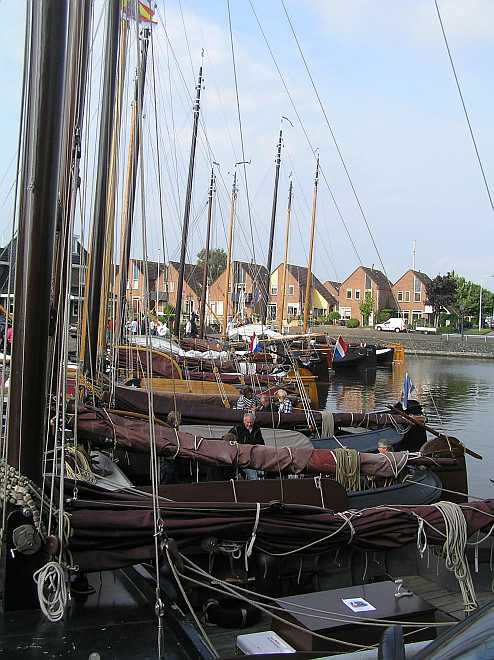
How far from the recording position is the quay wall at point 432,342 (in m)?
63.5

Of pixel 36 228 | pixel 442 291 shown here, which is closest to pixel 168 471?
pixel 36 228

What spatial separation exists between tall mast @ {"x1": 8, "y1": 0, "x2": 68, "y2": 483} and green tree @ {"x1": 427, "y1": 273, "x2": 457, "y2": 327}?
86.3 metres

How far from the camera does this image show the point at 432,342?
66875 millimetres

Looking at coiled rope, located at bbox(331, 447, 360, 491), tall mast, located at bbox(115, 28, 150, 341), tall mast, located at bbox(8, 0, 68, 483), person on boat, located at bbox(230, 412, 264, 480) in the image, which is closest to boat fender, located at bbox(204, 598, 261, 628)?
tall mast, located at bbox(8, 0, 68, 483)

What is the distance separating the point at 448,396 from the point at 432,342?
103 ft

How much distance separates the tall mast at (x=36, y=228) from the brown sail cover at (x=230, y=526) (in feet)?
2.45

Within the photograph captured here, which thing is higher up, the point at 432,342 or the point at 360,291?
the point at 360,291

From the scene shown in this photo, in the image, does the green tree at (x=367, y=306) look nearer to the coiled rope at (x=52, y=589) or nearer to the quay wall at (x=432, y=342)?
the quay wall at (x=432, y=342)

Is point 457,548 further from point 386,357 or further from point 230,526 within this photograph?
point 386,357

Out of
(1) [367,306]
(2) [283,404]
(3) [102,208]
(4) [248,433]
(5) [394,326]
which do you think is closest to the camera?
(4) [248,433]

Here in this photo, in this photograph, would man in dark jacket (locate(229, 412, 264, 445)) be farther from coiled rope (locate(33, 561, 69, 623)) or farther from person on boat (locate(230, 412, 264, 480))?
coiled rope (locate(33, 561, 69, 623))

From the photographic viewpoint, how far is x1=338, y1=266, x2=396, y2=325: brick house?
295 feet

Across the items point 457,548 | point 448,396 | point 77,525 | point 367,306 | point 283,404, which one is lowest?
point 448,396

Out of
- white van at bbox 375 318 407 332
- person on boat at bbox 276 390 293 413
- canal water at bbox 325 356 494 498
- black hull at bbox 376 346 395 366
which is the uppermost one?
white van at bbox 375 318 407 332
